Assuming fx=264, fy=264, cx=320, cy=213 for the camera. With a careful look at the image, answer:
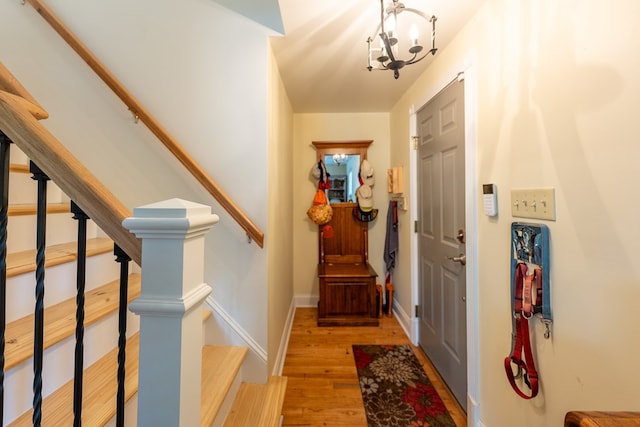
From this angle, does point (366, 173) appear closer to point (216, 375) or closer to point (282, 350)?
point (282, 350)

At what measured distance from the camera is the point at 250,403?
1.42m

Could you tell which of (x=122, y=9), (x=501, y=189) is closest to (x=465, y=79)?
(x=501, y=189)

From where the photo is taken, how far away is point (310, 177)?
3076mm

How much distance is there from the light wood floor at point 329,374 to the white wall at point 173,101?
50 centimetres

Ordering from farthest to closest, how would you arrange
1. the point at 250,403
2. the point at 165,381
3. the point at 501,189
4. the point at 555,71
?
the point at 250,403
the point at 501,189
the point at 555,71
the point at 165,381

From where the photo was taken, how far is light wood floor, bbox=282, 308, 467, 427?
1.56 meters

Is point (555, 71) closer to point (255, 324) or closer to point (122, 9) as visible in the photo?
point (255, 324)

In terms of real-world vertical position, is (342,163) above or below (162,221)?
above

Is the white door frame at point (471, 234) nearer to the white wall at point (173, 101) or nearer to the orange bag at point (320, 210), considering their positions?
the white wall at point (173, 101)

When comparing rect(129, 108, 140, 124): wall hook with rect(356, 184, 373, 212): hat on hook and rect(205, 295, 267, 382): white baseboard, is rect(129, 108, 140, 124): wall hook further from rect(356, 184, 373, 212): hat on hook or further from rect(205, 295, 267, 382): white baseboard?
rect(356, 184, 373, 212): hat on hook

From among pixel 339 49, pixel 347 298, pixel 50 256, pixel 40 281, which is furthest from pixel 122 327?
pixel 347 298

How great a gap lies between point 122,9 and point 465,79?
2022 mm

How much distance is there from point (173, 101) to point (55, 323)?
122 cm

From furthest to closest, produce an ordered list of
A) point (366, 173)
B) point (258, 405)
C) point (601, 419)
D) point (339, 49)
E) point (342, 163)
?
point (342, 163), point (366, 173), point (339, 49), point (258, 405), point (601, 419)
